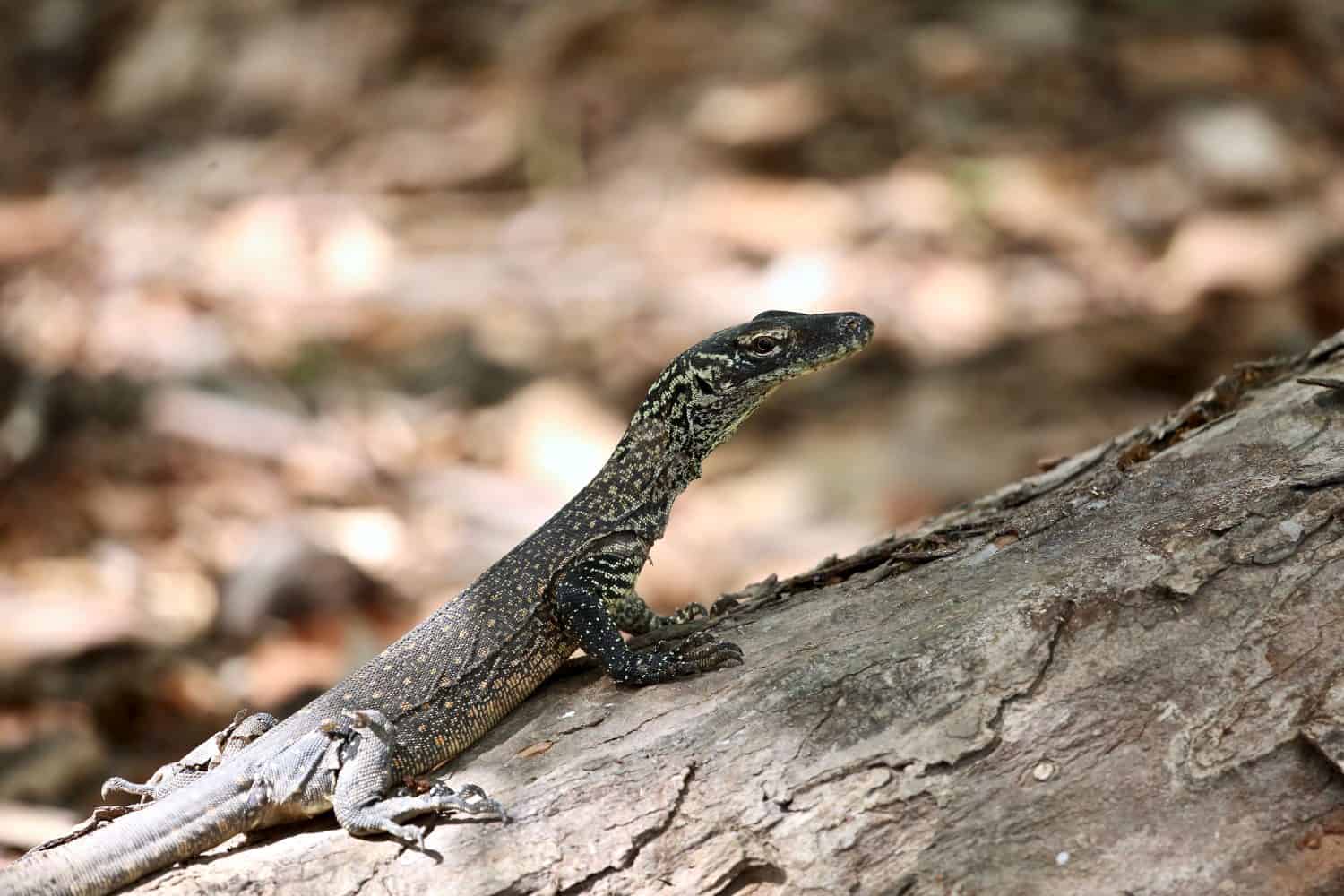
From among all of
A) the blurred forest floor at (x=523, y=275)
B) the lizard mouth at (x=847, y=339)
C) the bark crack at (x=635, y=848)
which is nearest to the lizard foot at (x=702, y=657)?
the bark crack at (x=635, y=848)

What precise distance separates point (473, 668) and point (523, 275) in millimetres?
7569

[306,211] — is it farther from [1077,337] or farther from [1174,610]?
[1174,610]

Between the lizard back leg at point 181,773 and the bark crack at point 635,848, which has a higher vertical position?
the lizard back leg at point 181,773

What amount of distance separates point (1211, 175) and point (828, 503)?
527 centimetres

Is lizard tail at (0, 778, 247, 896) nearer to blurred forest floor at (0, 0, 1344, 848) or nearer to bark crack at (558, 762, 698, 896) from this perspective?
bark crack at (558, 762, 698, 896)

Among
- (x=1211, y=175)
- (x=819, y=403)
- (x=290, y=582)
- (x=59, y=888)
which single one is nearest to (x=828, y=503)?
(x=819, y=403)

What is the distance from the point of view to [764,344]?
529 cm

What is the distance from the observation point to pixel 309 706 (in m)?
4.95

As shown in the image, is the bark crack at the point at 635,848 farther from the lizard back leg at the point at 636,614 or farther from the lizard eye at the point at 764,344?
the lizard eye at the point at 764,344

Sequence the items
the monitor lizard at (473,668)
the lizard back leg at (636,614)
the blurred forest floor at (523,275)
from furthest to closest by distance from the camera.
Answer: the blurred forest floor at (523,275) → the lizard back leg at (636,614) → the monitor lizard at (473,668)

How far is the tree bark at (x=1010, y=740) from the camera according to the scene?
3.86m

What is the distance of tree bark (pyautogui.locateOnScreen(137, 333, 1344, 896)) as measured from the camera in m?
3.86

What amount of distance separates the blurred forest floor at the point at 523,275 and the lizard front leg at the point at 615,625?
3541mm

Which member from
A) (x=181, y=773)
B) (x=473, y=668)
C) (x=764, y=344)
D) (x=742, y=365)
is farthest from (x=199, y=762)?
(x=764, y=344)
